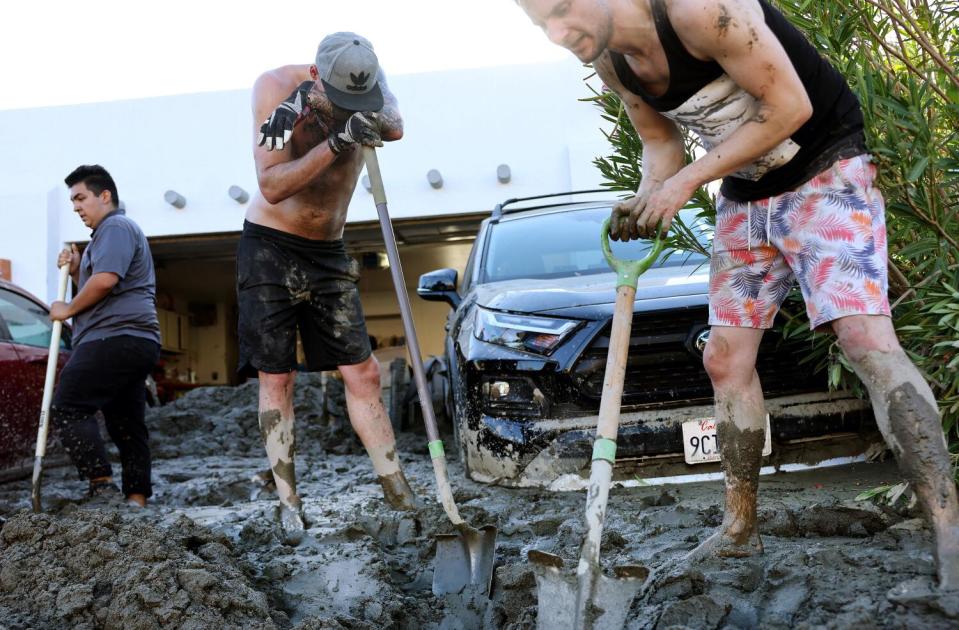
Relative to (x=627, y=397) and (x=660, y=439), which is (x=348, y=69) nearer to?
(x=627, y=397)

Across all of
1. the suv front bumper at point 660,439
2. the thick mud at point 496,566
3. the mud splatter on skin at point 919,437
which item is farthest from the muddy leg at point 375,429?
the mud splatter on skin at point 919,437

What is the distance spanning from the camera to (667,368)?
3820 millimetres

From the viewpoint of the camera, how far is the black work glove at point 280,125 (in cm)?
339

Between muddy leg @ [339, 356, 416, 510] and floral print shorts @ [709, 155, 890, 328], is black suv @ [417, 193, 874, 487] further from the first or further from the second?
floral print shorts @ [709, 155, 890, 328]

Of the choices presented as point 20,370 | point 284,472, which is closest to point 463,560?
point 284,472

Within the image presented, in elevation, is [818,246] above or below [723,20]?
below

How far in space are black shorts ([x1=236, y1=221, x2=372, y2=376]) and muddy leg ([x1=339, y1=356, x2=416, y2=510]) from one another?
0.09 meters

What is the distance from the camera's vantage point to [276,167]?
346 cm

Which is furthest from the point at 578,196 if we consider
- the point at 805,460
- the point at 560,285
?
the point at 805,460

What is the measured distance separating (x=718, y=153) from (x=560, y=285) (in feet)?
7.12

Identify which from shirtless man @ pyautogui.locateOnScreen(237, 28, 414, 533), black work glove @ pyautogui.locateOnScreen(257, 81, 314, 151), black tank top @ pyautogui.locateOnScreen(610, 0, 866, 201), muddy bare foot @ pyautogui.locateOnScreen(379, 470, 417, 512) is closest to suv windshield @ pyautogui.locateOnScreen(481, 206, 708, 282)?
shirtless man @ pyautogui.locateOnScreen(237, 28, 414, 533)

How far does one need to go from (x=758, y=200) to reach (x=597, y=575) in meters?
1.16

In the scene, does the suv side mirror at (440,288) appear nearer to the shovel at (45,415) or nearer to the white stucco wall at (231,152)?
the shovel at (45,415)

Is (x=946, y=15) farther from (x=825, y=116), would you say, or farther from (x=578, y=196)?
(x=578, y=196)
